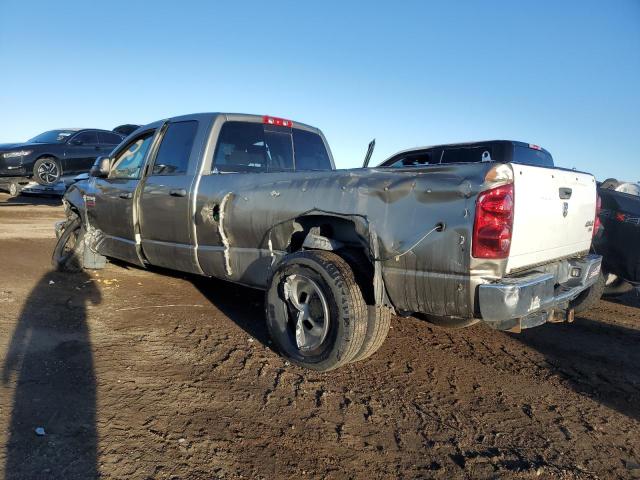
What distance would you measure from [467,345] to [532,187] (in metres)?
1.84

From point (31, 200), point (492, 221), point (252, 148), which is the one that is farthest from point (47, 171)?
point (492, 221)

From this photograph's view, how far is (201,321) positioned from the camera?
15.3ft

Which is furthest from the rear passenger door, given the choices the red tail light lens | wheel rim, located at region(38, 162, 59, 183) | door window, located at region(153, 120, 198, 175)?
wheel rim, located at region(38, 162, 59, 183)

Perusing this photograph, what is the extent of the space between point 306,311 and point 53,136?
40.6 ft

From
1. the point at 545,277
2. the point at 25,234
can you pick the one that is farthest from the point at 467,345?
the point at 25,234

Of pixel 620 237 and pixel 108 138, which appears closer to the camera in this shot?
pixel 620 237

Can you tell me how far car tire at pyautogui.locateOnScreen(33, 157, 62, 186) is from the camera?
1256 centimetres

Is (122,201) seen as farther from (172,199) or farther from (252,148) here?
(252,148)

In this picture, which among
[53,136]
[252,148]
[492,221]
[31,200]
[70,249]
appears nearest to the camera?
[492,221]

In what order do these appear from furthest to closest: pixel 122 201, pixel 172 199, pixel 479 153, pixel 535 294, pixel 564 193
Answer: pixel 479 153
pixel 122 201
pixel 172 199
pixel 564 193
pixel 535 294

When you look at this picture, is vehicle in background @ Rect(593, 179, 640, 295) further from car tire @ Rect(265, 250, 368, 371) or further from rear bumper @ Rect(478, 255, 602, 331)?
car tire @ Rect(265, 250, 368, 371)

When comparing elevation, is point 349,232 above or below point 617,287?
above

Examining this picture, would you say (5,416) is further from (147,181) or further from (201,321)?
(147,181)

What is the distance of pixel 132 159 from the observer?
5.68 meters
